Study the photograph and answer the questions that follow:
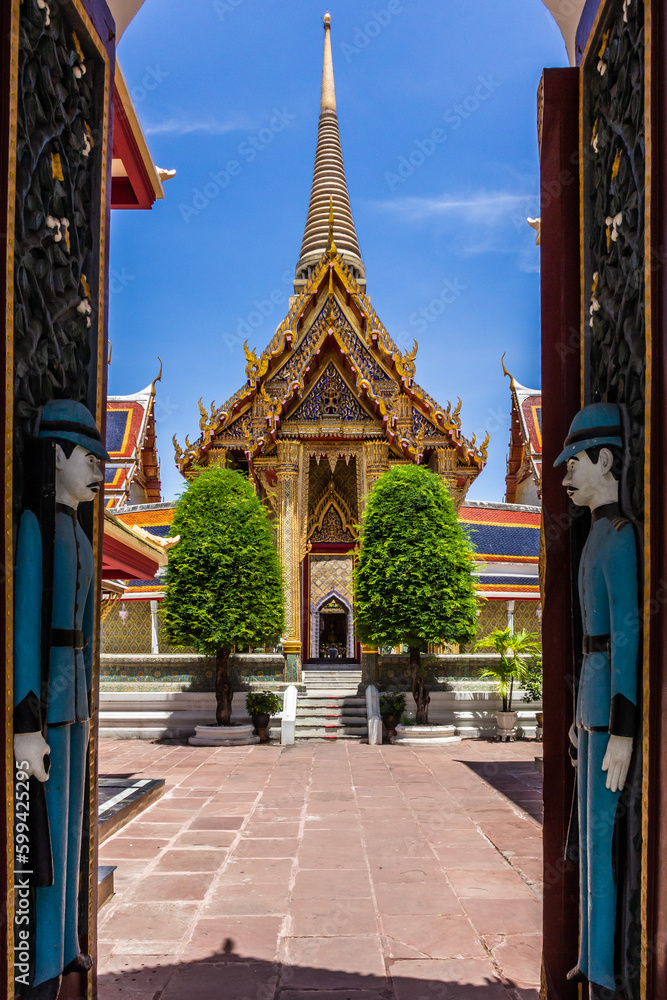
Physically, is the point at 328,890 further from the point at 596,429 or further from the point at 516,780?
the point at 516,780

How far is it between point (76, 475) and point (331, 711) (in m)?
11.9

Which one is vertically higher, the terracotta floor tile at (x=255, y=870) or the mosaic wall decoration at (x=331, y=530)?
the mosaic wall decoration at (x=331, y=530)

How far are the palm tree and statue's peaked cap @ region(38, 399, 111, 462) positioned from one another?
12.3 metres

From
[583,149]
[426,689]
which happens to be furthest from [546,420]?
[426,689]

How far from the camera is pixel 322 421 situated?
16453 millimetres

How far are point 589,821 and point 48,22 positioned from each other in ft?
10.7

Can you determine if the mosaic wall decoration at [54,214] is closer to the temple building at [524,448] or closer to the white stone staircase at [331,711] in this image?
the white stone staircase at [331,711]

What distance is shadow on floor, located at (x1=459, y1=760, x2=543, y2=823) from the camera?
823 centimetres

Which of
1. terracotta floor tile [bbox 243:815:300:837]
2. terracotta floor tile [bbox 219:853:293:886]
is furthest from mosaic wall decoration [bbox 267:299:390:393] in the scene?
terracotta floor tile [bbox 219:853:293:886]

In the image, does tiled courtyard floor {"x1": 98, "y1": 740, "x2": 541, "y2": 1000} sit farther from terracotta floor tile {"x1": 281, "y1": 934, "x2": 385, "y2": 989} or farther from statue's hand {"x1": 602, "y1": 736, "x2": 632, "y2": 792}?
statue's hand {"x1": 602, "y1": 736, "x2": 632, "y2": 792}

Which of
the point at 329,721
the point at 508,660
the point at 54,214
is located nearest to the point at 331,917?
the point at 54,214

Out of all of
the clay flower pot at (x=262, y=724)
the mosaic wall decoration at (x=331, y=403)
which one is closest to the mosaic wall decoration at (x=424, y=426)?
the mosaic wall decoration at (x=331, y=403)

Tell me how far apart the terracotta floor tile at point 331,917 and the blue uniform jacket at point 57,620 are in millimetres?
2372

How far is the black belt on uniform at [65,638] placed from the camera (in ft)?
9.12
